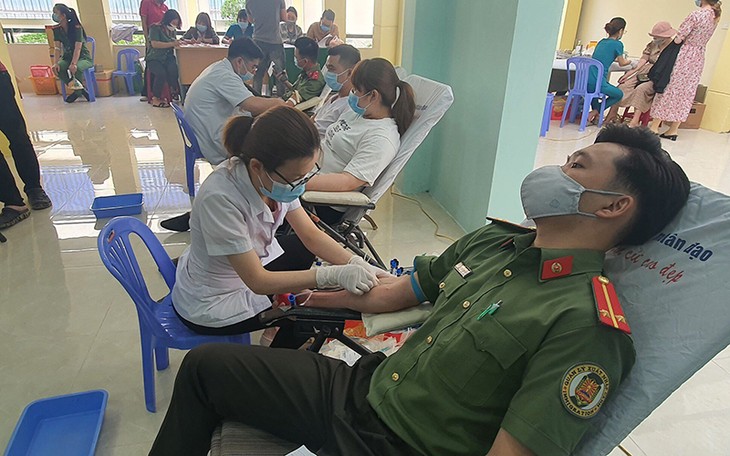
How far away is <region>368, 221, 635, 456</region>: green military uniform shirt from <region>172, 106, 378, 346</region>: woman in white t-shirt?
35 cm

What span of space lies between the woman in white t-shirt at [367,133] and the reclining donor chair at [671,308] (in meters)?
1.42

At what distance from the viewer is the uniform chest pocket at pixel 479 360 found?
3.32 ft

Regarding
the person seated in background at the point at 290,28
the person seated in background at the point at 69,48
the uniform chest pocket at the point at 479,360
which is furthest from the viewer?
the person seated in background at the point at 290,28

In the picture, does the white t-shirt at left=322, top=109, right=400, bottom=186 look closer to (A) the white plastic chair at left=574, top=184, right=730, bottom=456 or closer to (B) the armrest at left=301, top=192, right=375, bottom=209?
(B) the armrest at left=301, top=192, right=375, bottom=209

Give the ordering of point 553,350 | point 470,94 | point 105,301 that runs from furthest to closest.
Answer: point 470,94
point 105,301
point 553,350

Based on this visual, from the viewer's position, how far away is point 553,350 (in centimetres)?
94

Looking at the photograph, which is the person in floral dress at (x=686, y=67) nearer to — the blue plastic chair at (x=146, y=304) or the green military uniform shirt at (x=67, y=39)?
the blue plastic chair at (x=146, y=304)

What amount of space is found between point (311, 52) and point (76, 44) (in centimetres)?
448

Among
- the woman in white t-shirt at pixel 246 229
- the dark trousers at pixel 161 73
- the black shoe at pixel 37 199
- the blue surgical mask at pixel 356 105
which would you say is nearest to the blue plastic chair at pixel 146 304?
the woman in white t-shirt at pixel 246 229

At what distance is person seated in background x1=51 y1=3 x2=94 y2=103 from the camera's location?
6609 mm

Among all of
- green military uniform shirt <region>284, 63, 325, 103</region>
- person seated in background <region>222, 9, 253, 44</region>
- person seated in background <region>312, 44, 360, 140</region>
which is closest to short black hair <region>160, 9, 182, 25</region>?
person seated in background <region>222, 9, 253, 44</region>

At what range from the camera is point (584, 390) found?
891 millimetres

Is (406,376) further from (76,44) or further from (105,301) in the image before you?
(76,44)

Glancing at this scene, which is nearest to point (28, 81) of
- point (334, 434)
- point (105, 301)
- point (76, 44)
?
point (76, 44)
